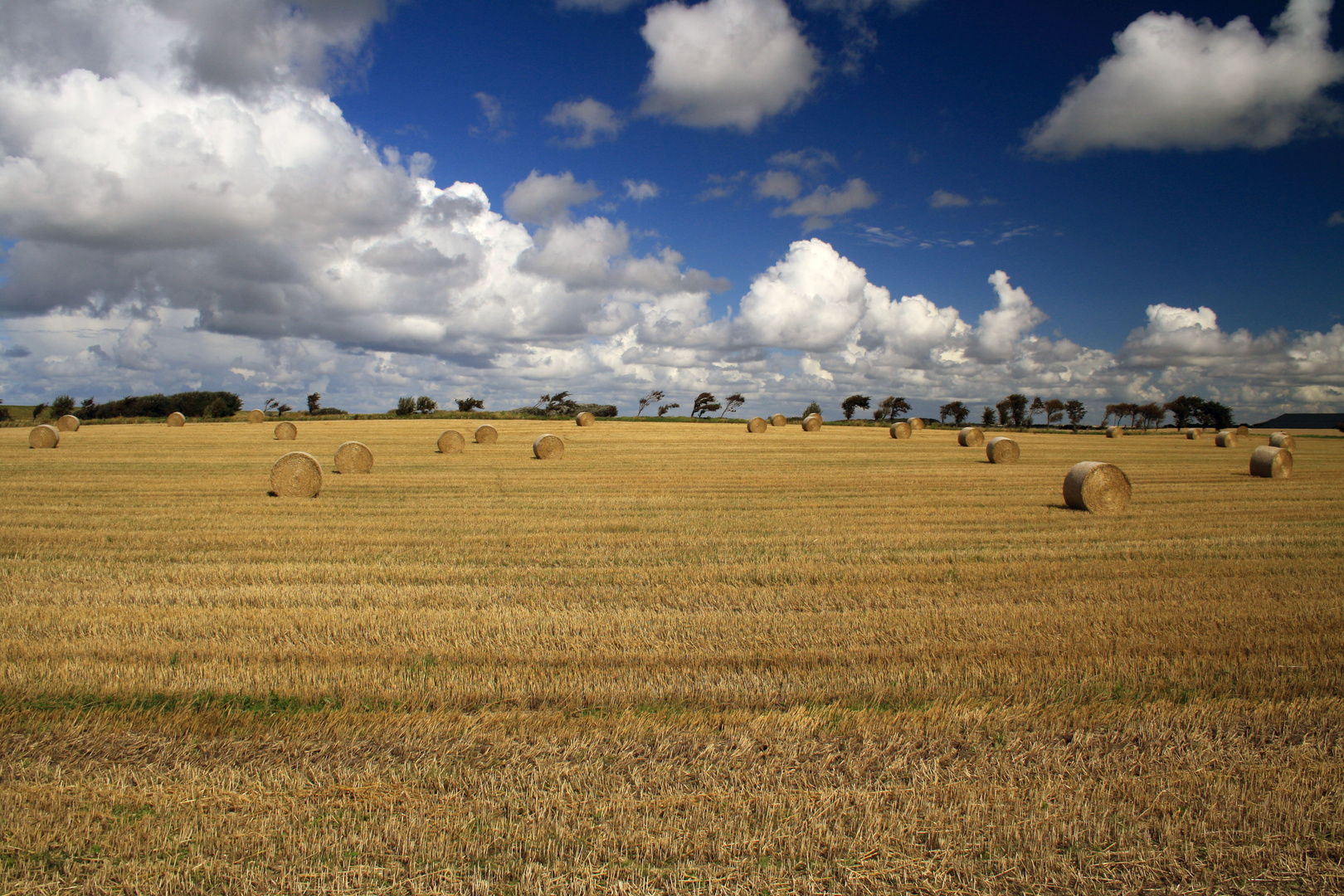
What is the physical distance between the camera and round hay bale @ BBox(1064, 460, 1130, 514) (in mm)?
15297

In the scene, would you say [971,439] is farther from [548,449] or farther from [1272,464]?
[548,449]

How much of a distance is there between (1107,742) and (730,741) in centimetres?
249

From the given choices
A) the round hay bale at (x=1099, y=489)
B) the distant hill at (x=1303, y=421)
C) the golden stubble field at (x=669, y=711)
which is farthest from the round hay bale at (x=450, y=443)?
the distant hill at (x=1303, y=421)

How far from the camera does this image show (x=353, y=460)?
22328 mm

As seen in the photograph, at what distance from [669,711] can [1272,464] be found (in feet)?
86.0

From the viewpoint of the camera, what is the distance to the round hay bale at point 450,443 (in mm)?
30922

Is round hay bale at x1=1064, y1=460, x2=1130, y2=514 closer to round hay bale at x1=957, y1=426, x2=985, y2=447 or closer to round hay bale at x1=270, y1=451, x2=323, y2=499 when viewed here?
round hay bale at x1=270, y1=451, x2=323, y2=499

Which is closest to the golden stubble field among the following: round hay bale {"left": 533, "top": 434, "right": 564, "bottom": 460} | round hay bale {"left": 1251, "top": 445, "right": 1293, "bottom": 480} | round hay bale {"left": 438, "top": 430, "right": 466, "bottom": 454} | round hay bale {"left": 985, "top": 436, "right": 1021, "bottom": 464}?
round hay bale {"left": 1251, "top": 445, "right": 1293, "bottom": 480}

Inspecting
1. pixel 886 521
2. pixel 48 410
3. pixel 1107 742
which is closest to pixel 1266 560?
pixel 886 521

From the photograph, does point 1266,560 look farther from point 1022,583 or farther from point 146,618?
point 146,618

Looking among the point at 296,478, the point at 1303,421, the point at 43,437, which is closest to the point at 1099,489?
the point at 296,478

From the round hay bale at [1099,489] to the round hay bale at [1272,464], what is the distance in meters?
11.6

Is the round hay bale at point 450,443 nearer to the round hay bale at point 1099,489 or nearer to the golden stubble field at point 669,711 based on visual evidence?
the golden stubble field at point 669,711

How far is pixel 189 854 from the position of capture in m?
3.44
